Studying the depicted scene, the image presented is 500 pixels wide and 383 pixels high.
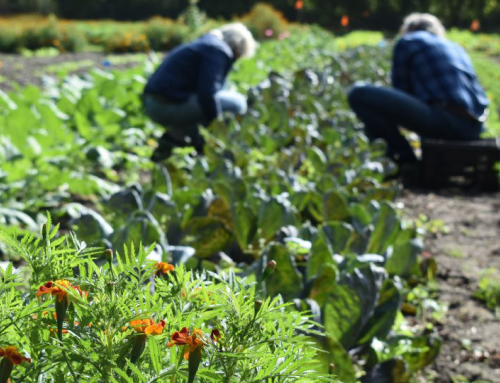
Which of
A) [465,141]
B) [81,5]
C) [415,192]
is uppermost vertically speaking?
[465,141]

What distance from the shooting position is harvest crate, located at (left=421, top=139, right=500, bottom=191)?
5.48 metres

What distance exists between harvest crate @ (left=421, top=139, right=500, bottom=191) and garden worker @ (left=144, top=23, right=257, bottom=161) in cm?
180

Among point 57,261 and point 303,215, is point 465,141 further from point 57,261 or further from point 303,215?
point 57,261

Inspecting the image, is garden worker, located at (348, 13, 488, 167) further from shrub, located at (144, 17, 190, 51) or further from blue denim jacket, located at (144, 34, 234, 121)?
shrub, located at (144, 17, 190, 51)

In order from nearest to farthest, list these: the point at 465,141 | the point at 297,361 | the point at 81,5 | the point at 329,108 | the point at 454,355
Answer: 1. the point at 297,361
2. the point at 454,355
3. the point at 465,141
4. the point at 329,108
5. the point at 81,5

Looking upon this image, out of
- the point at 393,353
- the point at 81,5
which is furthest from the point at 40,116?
the point at 81,5

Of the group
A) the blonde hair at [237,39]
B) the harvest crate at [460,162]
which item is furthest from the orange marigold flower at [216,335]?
the blonde hair at [237,39]

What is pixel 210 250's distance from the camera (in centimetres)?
292

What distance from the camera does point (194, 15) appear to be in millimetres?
22578

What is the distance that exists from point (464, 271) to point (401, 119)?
7.73 feet

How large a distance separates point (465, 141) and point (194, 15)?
18131mm

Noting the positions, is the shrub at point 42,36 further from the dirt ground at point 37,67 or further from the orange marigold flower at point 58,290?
the orange marigold flower at point 58,290

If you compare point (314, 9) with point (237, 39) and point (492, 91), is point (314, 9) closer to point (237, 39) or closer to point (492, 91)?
point (492, 91)

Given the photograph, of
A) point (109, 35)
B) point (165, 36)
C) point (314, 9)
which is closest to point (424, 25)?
point (165, 36)
